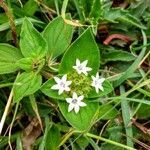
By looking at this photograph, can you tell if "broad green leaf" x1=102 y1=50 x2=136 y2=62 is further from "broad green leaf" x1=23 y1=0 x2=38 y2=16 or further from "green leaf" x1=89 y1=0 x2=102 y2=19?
"broad green leaf" x1=23 y1=0 x2=38 y2=16

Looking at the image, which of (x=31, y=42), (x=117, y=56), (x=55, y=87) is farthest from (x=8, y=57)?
(x=117, y=56)

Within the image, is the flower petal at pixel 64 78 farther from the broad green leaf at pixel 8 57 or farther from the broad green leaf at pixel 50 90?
the broad green leaf at pixel 8 57

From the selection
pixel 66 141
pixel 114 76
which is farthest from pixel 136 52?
pixel 66 141

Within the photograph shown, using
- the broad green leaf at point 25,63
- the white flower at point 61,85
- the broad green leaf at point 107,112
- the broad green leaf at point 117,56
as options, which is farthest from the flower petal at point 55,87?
the broad green leaf at point 117,56

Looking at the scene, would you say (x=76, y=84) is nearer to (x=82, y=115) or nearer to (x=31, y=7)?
(x=82, y=115)

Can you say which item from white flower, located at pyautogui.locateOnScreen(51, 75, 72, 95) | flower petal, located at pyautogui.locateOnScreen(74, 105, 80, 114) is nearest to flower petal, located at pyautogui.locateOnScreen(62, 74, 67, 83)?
white flower, located at pyautogui.locateOnScreen(51, 75, 72, 95)
